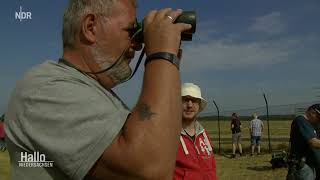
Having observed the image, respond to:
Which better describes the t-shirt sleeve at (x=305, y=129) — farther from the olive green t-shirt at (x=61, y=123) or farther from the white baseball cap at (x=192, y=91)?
the olive green t-shirt at (x=61, y=123)

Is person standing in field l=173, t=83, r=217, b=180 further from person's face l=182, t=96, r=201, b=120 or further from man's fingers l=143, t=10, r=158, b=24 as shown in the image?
man's fingers l=143, t=10, r=158, b=24

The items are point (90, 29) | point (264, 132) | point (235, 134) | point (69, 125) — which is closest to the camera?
point (69, 125)

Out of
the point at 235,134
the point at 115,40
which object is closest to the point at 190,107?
the point at 115,40

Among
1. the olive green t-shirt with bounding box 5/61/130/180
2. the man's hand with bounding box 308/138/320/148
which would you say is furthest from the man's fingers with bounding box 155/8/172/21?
the man's hand with bounding box 308/138/320/148

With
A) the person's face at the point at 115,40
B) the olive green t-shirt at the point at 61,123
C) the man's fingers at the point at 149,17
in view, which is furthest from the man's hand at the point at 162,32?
the olive green t-shirt at the point at 61,123

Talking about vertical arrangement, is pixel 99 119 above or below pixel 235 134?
above

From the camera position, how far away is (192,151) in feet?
14.3

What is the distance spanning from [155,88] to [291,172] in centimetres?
598

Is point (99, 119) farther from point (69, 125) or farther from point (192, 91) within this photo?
point (192, 91)

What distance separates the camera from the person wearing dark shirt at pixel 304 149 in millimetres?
6641

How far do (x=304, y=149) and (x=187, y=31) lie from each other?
5.77 m

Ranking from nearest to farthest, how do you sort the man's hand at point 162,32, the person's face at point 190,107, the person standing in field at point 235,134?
the man's hand at point 162,32 < the person's face at point 190,107 < the person standing in field at point 235,134

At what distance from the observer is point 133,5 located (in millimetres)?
1676

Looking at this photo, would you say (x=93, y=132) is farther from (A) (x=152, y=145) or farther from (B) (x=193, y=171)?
(B) (x=193, y=171)
